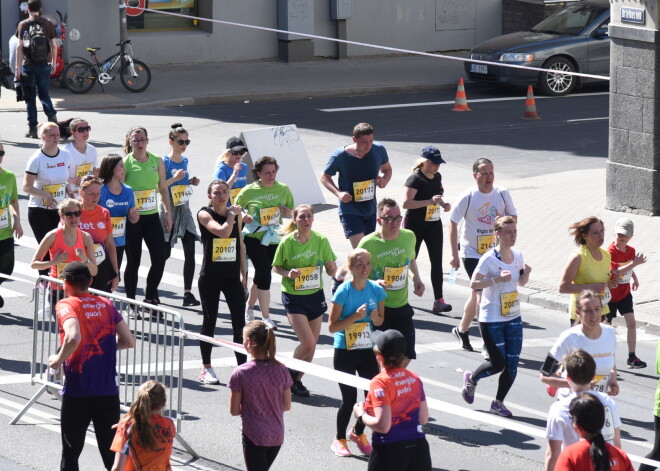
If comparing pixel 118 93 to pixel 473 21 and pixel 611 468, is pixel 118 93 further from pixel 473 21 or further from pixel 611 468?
pixel 611 468

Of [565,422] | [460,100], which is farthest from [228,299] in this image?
[460,100]

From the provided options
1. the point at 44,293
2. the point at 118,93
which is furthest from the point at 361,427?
the point at 118,93

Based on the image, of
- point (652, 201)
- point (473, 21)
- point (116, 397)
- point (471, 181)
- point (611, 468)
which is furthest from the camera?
point (473, 21)

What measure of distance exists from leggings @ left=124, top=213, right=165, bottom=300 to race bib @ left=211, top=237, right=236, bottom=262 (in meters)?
1.90

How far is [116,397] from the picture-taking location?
789 cm

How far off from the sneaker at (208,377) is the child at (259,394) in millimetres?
2848

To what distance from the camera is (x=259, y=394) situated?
24.4 ft

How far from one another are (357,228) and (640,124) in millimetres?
5568

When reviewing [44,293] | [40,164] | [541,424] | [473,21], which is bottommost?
[541,424]

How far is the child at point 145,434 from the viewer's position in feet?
22.2

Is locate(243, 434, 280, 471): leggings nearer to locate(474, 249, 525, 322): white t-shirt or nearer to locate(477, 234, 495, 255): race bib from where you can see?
locate(474, 249, 525, 322): white t-shirt

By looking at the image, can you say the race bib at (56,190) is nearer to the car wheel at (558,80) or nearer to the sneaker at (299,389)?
the sneaker at (299,389)

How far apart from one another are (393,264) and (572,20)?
19.0 meters

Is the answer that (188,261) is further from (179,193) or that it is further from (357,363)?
(357,363)
